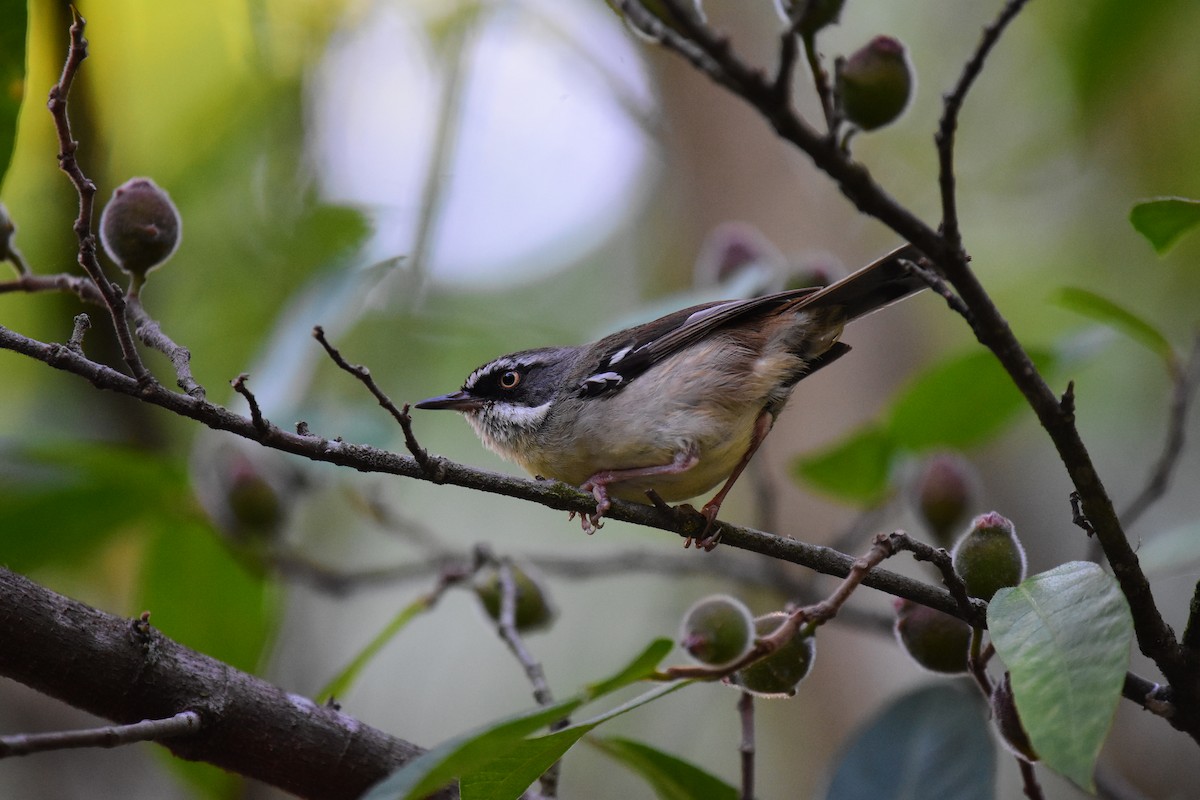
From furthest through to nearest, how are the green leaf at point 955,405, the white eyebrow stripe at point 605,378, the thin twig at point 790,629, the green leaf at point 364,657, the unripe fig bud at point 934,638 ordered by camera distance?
1. the green leaf at point 955,405
2. the white eyebrow stripe at point 605,378
3. the green leaf at point 364,657
4. the unripe fig bud at point 934,638
5. the thin twig at point 790,629

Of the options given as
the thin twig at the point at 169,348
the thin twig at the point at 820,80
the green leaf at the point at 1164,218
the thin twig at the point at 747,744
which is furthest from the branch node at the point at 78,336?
the green leaf at the point at 1164,218

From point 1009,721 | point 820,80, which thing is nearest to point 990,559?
point 1009,721

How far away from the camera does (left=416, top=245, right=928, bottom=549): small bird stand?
375 cm

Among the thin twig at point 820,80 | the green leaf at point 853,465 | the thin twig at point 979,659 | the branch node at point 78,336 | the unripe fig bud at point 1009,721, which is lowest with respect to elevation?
the unripe fig bud at point 1009,721

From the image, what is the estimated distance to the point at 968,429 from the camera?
14.6 ft

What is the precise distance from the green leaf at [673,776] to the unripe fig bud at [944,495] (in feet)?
4.55

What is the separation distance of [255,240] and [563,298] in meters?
3.45

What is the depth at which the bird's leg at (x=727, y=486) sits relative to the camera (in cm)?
310

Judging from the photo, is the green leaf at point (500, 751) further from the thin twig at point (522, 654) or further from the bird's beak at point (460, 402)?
the bird's beak at point (460, 402)

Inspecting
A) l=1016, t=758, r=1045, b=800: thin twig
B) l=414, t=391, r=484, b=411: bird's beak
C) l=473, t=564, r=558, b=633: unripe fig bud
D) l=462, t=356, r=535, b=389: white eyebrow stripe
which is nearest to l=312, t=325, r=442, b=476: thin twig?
l=473, t=564, r=558, b=633: unripe fig bud

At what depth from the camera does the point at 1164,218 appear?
2.68m

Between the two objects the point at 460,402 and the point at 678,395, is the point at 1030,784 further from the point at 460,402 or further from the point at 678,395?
the point at 460,402

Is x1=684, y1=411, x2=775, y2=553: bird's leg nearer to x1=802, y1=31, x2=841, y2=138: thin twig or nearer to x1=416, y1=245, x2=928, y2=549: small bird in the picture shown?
x1=416, y1=245, x2=928, y2=549: small bird

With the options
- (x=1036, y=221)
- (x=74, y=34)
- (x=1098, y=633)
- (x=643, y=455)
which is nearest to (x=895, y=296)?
(x=643, y=455)
